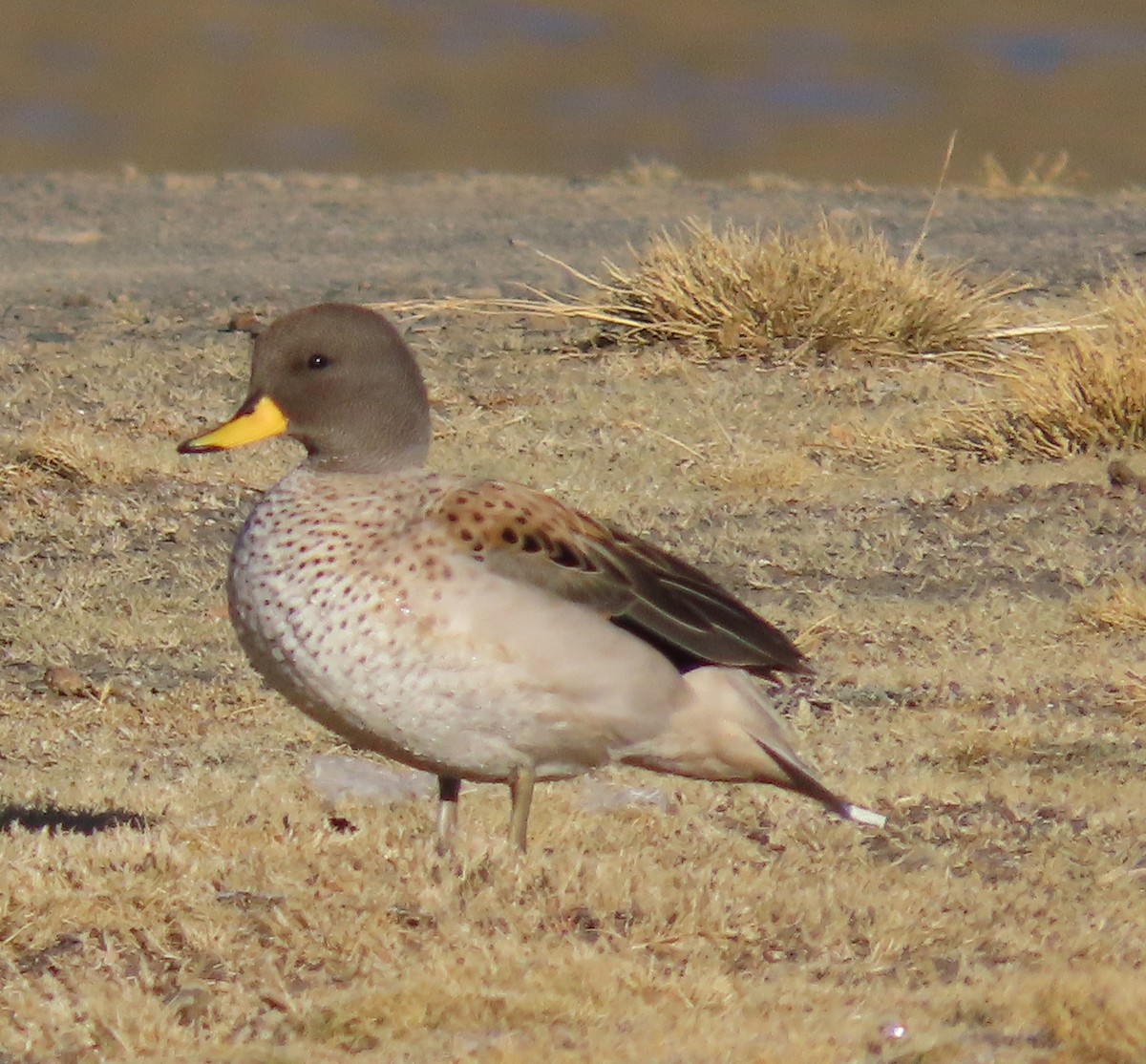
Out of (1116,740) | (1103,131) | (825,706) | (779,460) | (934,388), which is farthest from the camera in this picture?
(1103,131)

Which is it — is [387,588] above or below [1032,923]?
above

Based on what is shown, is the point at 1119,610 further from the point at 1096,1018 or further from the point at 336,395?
the point at 1096,1018

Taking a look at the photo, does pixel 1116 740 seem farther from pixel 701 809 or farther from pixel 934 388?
pixel 934 388

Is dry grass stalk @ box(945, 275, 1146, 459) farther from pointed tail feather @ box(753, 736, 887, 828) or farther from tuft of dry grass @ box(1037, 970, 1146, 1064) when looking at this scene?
tuft of dry grass @ box(1037, 970, 1146, 1064)

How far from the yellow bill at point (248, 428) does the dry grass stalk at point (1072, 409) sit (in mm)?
5619

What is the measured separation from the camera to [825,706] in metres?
7.30

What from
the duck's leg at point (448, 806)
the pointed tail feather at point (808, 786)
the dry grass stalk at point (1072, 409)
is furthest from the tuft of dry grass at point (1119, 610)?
the duck's leg at point (448, 806)

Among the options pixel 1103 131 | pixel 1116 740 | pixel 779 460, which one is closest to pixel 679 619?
pixel 1116 740

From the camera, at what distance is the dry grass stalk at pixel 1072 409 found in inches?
412

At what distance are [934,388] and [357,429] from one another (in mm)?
6652

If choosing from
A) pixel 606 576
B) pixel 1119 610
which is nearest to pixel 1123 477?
pixel 1119 610

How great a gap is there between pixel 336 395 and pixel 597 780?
153 cm

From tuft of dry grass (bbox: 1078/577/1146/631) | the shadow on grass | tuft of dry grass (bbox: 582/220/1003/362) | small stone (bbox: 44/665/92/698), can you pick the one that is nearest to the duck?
the shadow on grass

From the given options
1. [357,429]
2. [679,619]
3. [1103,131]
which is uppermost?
[357,429]
